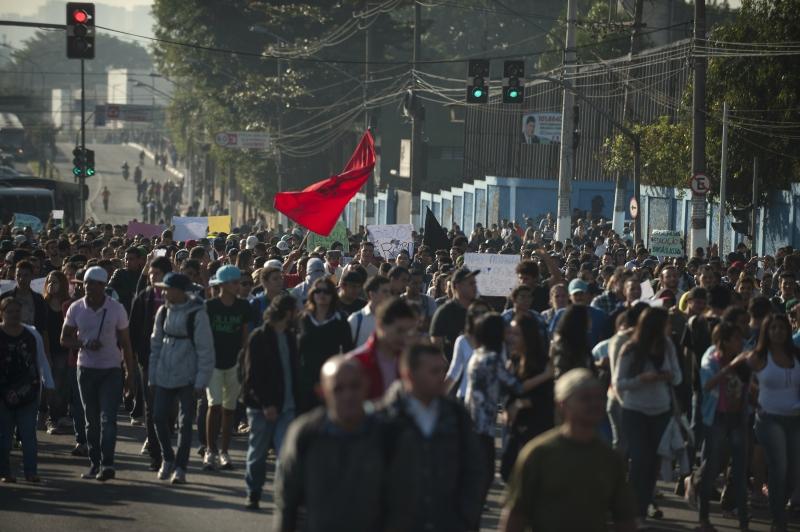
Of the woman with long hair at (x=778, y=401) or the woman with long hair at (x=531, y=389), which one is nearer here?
the woman with long hair at (x=531, y=389)

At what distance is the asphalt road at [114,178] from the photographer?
309 ft

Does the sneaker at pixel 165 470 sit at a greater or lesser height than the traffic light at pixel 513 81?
lesser

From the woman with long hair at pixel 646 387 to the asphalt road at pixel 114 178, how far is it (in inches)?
3069

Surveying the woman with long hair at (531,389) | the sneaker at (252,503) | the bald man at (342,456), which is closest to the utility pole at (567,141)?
the sneaker at (252,503)

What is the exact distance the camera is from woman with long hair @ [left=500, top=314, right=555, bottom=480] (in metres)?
9.85

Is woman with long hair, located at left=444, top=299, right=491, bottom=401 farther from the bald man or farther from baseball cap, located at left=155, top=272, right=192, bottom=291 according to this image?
the bald man

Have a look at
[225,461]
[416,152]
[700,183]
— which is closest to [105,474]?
[225,461]

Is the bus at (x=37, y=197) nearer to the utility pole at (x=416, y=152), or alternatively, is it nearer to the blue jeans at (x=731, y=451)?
the utility pole at (x=416, y=152)

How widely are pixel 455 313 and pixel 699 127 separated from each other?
1815cm

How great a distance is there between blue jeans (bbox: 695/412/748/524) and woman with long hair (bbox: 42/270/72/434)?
21.4 feet

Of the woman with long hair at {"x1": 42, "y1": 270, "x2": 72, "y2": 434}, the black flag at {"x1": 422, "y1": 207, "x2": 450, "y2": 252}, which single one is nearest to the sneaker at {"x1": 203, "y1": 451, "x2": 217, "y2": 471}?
the woman with long hair at {"x1": 42, "y1": 270, "x2": 72, "y2": 434}

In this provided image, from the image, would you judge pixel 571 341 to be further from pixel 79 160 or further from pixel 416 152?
pixel 416 152

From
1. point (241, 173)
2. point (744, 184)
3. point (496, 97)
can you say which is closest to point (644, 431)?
point (744, 184)

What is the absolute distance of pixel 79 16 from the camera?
2433 centimetres
